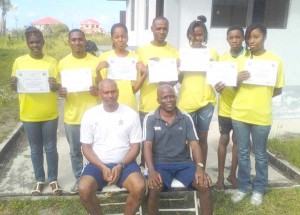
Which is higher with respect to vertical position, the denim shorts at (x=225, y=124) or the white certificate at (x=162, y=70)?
the white certificate at (x=162, y=70)

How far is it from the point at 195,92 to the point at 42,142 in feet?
6.35

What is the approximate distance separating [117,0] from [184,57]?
17470 mm

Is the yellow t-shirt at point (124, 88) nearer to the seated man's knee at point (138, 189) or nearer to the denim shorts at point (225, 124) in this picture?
the seated man's knee at point (138, 189)

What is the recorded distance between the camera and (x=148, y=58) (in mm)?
3857

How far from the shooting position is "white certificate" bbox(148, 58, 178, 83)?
12.3 ft

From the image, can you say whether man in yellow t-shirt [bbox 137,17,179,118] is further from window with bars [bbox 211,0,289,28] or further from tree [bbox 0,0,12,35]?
tree [bbox 0,0,12,35]

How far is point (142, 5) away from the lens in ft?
40.8

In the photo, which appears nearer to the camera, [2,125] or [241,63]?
[241,63]

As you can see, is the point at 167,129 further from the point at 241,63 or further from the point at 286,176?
the point at 286,176

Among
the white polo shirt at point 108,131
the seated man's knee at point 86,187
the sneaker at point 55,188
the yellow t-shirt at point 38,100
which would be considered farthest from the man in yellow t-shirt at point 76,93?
the seated man's knee at point 86,187

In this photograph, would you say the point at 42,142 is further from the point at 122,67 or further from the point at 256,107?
the point at 256,107

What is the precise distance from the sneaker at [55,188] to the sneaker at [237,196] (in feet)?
6.93

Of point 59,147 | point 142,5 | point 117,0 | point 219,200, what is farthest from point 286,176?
point 117,0

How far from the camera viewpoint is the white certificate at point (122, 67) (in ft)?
12.3
